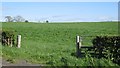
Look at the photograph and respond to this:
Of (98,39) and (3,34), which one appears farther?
(3,34)

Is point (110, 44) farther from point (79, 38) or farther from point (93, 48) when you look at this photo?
point (79, 38)

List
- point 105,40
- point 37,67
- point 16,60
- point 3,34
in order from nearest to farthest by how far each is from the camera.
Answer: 1. point 37,67
2. point 105,40
3. point 16,60
4. point 3,34

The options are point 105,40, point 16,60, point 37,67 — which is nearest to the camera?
point 37,67

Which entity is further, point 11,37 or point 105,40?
point 11,37

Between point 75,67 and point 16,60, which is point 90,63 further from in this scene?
point 16,60

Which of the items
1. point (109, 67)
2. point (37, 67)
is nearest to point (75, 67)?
point (109, 67)

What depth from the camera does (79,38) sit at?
19062 millimetres

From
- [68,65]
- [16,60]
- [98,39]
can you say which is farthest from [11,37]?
[68,65]

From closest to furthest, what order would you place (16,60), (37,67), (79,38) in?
1. (37,67)
2. (16,60)
3. (79,38)

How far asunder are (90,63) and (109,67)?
1.94 ft

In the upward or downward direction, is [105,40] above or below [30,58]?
above

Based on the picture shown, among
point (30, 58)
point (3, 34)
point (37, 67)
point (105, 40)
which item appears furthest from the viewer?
point (3, 34)

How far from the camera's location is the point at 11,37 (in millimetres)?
22453

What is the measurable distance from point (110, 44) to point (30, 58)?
4.78m
